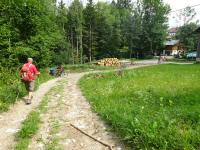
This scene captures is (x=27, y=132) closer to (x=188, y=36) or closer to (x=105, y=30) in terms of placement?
(x=105, y=30)

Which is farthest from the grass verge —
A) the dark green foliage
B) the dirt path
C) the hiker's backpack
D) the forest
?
the dark green foliage

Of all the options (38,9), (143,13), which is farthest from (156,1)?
(38,9)

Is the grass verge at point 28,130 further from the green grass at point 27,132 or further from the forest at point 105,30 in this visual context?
the forest at point 105,30

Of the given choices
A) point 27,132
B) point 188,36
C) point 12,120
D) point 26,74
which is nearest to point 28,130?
point 27,132

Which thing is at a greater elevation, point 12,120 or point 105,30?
point 105,30

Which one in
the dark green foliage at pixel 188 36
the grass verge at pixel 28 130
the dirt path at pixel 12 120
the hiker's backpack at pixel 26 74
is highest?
the dark green foliage at pixel 188 36

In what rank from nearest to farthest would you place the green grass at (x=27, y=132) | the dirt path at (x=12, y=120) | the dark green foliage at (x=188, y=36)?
the green grass at (x=27, y=132) < the dirt path at (x=12, y=120) < the dark green foliage at (x=188, y=36)

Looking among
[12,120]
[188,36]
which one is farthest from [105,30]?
[12,120]

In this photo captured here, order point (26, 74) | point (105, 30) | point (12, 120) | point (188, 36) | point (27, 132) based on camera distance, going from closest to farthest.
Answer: point (27, 132) < point (12, 120) < point (26, 74) < point (105, 30) < point (188, 36)

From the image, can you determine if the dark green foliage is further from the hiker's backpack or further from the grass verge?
the grass verge

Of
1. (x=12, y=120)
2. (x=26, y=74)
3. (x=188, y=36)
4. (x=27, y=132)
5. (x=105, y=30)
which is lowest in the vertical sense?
(x=12, y=120)

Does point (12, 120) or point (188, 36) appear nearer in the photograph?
point (12, 120)

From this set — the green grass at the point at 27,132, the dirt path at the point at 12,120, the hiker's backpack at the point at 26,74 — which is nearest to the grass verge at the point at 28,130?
the green grass at the point at 27,132

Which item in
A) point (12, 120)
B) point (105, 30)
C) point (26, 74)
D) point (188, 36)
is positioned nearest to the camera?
point (12, 120)
